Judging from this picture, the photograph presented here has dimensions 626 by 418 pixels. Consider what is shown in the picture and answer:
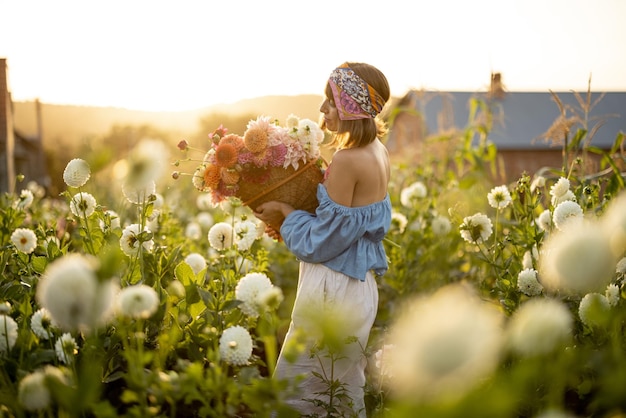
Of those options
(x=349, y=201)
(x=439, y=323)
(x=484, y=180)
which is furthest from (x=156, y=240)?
(x=484, y=180)

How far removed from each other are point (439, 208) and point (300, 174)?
11.5ft

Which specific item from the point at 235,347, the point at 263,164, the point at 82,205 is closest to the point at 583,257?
the point at 235,347

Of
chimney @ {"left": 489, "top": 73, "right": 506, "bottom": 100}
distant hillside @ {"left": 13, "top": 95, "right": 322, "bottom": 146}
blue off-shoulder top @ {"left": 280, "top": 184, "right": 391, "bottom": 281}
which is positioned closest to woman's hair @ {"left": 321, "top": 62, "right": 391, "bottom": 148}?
blue off-shoulder top @ {"left": 280, "top": 184, "right": 391, "bottom": 281}

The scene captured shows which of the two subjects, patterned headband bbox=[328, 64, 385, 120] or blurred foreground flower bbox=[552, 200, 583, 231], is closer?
blurred foreground flower bbox=[552, 200, 583, 231]

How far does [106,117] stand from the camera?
230 feet

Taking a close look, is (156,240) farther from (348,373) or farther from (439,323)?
(439,323)

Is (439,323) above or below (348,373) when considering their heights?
above

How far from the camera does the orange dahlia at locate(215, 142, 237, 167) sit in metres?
2.72

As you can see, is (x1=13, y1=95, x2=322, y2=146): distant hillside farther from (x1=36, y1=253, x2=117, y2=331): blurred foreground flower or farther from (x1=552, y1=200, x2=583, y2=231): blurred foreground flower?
(x1=36, y1=253, x2=117, y2=331): blurred foreground flower

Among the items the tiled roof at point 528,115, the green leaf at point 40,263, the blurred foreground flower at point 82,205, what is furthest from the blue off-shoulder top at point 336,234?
the tiled roof at point 528,115

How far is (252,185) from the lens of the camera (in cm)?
282

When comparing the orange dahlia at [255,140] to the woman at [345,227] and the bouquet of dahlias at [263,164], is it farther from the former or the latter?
the woman at [345,227]

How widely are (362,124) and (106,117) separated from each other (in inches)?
2823

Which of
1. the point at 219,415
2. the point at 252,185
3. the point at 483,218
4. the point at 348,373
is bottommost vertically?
the point at 348,373
